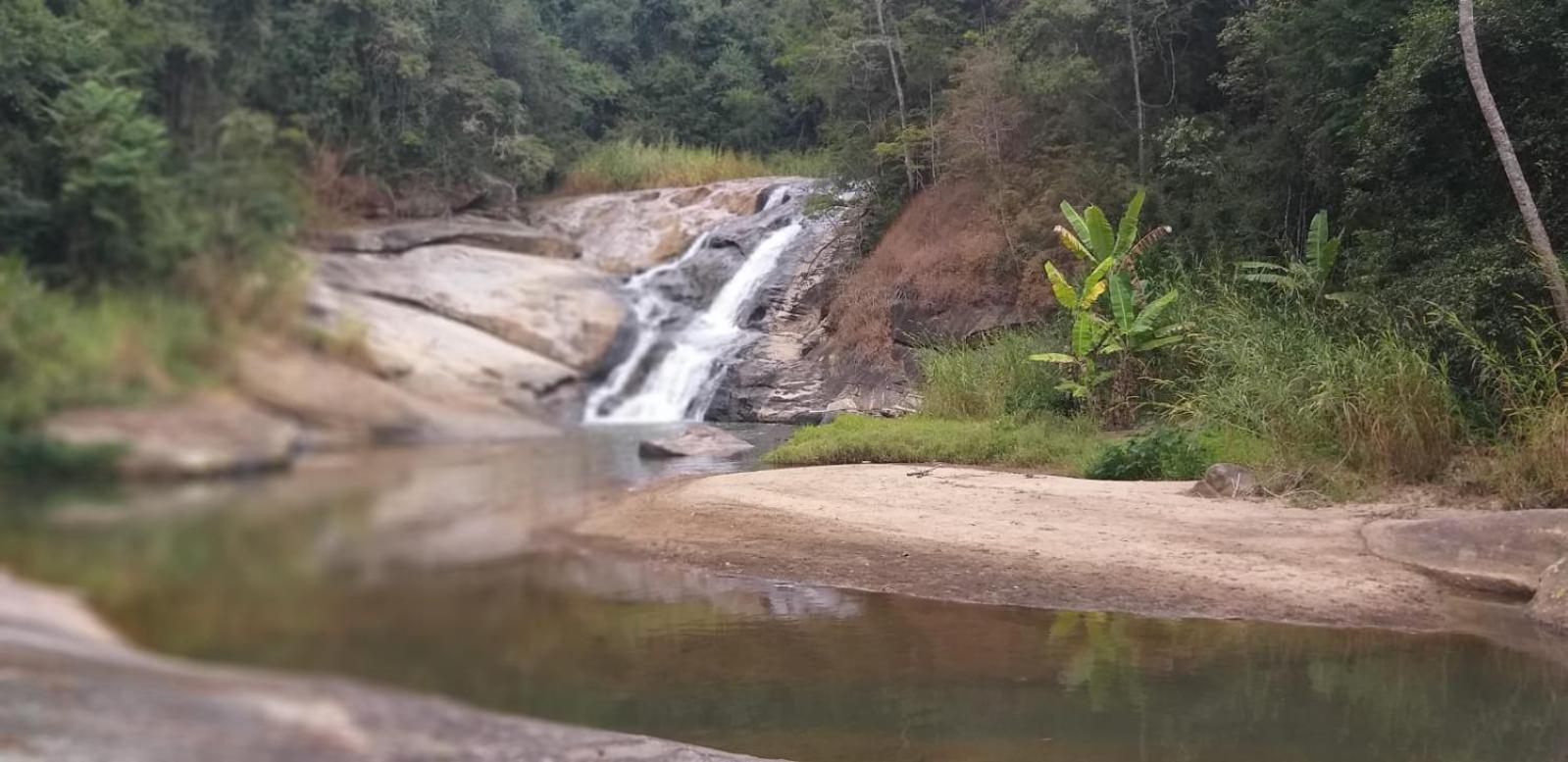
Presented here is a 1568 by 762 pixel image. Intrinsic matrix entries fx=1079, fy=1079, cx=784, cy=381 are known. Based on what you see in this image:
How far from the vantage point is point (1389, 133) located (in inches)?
379

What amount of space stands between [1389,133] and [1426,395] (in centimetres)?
285

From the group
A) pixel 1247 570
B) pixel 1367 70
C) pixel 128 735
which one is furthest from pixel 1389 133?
pixel 128 735

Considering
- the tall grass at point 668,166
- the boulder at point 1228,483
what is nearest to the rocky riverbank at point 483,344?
the tall grass at point 668,166

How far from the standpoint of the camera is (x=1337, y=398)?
27.3ft

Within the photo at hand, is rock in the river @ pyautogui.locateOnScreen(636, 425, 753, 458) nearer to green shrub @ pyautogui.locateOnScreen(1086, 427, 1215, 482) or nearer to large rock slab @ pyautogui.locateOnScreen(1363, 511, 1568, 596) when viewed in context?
green shrub @ pyautogui.locateOnScreen(1086, 427, 1215, 482)

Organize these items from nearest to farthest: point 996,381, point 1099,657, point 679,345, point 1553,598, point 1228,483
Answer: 1. point 1099,657
2. point 1553,598
3. point 1228,483
4. point 996,381
5. point 679,345

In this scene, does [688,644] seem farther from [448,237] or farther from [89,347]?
[448,237]

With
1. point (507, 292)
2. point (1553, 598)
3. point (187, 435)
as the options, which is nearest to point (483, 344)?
point (507, 292)

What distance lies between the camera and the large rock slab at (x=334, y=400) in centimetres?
396

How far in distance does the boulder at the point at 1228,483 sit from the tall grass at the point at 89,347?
7269mm

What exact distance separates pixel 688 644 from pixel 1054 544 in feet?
10.6

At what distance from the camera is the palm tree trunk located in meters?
8.03

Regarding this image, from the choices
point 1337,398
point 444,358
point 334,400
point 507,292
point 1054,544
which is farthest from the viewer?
point 507,292

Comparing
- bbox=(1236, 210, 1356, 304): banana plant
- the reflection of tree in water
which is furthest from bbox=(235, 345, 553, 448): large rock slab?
bbox=(1236, 210, 1356, 304): banana plant
